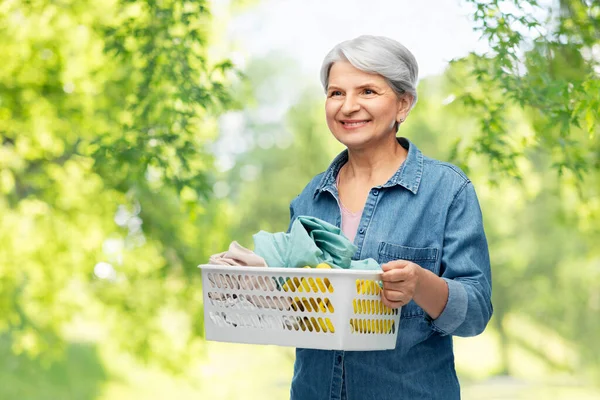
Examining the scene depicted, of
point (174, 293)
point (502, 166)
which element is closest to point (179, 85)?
point (502, 166)

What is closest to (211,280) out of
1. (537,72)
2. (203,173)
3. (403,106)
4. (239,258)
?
(239,258)

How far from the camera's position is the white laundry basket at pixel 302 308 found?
1.22m

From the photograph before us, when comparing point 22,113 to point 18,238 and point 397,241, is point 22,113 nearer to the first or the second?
point 18,238

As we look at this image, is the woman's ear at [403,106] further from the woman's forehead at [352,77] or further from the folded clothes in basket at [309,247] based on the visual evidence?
the folded clothes in basket at [309,247]

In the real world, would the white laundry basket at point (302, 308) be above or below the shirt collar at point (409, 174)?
below

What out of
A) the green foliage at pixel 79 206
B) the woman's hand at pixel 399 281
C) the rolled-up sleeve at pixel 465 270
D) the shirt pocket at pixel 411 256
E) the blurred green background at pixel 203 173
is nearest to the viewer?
the woman's hand at pixel 399 281

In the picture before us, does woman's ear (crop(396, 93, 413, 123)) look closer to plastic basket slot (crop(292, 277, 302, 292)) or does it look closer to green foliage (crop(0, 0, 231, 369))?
plastic basket slot (crop(292, 277, 302, 292))

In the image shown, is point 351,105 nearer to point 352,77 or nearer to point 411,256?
point 352,77

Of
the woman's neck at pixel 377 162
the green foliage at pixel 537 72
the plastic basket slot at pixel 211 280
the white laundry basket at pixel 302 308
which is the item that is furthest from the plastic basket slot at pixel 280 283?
the green foliage at pixel 537 72

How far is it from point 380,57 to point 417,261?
38 centimetres

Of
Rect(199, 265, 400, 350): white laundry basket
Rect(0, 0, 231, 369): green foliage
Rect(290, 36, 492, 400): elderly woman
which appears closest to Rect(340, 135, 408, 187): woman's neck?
Rect(290, 36, 492, 400): elderly woman

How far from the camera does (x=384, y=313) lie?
1.31 m

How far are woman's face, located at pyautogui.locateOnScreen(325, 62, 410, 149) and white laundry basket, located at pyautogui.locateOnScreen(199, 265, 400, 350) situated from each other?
0.35 meters

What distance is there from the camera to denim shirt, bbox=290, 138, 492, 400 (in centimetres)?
140
